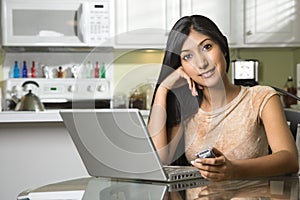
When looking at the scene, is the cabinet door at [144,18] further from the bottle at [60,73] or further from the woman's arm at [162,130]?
the woman's arm at [162,130]

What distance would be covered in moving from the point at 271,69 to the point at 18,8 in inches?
74.5

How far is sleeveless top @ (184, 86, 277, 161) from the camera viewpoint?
173cm

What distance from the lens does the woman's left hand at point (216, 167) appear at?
1325mm

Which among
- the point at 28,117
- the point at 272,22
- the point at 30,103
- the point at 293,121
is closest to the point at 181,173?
the point at 293,121

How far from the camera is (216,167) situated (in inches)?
53.2

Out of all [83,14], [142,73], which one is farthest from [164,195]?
[83,14]

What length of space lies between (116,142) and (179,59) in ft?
1.61

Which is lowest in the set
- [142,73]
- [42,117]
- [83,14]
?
[42,117]

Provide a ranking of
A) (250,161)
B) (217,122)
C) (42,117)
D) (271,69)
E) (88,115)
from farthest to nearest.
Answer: (271,69)
(42,117)
(217,122)
(250,161)
(88,115)

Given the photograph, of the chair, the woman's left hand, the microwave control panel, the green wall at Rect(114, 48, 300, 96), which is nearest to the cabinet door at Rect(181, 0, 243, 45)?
the green wall at Rect(114, 48, 300, 96)

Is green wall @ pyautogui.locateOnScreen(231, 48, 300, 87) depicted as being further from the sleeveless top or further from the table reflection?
the table reflection

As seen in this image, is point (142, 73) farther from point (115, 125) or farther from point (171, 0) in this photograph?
point (171, 0)

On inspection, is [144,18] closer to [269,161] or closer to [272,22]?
[272,22]

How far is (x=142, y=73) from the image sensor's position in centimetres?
155
